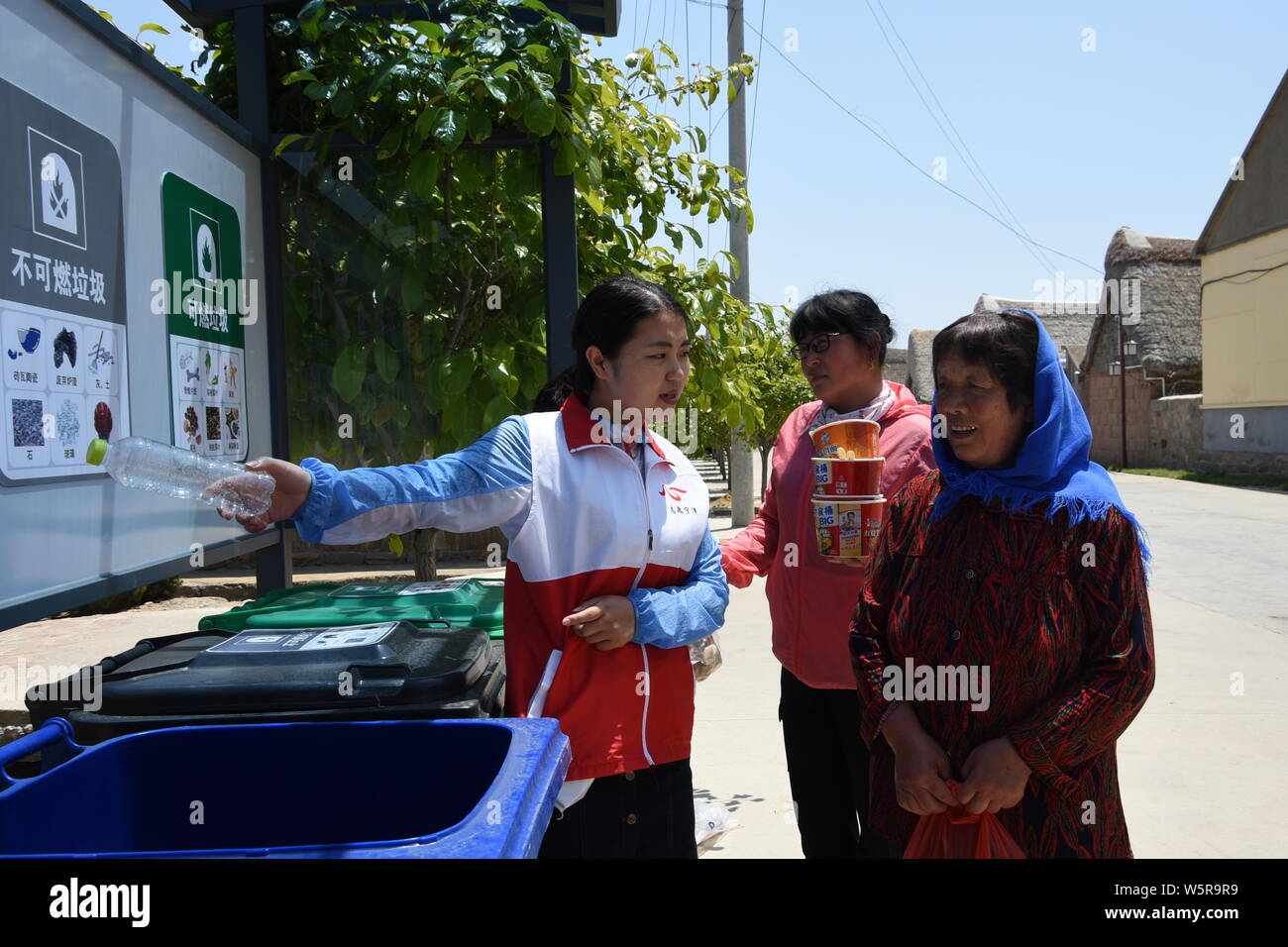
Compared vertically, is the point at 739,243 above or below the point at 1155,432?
above

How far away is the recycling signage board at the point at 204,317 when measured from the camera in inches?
105

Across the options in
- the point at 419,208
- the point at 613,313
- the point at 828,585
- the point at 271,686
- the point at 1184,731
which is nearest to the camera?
the point at 271,686

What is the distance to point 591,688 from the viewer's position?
2.02 metres

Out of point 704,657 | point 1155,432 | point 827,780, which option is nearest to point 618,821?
point 704,657

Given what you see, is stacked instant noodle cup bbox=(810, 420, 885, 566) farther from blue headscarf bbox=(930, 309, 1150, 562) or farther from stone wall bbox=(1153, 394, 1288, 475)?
stone wall bbox=(1153, 394, 1288, 475)

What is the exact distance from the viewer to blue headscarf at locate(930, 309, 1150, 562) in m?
1.86

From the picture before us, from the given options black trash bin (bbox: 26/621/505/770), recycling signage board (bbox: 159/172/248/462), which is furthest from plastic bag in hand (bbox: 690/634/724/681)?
recycling signage board (bbox: 159/172/248/462)

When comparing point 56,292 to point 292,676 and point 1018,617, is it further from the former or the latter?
point 1018,617

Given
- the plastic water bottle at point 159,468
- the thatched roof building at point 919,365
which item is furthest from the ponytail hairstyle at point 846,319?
the thatched roof building at point 919,365

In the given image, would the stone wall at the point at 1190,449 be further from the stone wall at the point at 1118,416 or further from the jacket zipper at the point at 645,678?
the jacket zipper at the point at 645,678

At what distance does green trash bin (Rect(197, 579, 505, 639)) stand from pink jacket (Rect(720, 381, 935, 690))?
2.31 feet

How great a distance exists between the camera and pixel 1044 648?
185 centimetres

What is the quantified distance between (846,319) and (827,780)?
1275 millimetres

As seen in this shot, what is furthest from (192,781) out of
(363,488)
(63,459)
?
(63,459)
